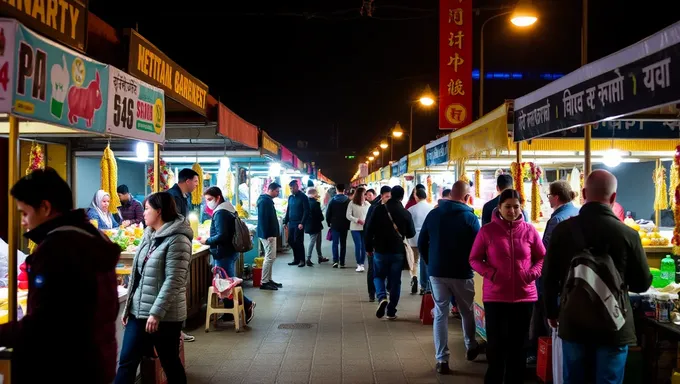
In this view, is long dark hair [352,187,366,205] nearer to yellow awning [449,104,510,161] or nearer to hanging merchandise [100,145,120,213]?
yellow awning [449,104,510,161]

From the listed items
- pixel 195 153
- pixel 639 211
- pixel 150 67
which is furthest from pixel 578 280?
pixel 639 211

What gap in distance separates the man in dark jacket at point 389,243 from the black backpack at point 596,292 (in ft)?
15.9

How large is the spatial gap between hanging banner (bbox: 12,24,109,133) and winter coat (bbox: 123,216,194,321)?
3.26 feet

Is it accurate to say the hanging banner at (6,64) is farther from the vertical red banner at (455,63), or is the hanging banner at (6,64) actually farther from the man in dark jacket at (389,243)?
the vertical red banner at (455,63)

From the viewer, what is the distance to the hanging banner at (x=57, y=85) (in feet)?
10.4

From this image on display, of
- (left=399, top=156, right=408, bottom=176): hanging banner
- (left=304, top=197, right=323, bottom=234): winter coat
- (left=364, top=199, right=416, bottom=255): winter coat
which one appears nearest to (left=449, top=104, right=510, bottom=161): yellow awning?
(left=364, top=199, right=416, bottom=255): winter coat

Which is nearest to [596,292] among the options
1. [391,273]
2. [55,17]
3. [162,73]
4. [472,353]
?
[472,353]

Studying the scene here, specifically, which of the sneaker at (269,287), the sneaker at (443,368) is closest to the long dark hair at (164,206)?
the sneaker at (443,368)

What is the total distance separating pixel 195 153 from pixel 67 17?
8.05 metres

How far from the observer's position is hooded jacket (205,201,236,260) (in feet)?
26.9

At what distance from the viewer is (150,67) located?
546cm

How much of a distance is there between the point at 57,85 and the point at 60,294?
1591 millimetres

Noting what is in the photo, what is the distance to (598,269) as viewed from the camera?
367 cm

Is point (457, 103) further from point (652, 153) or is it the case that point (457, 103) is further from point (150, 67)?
point (150, 67)
